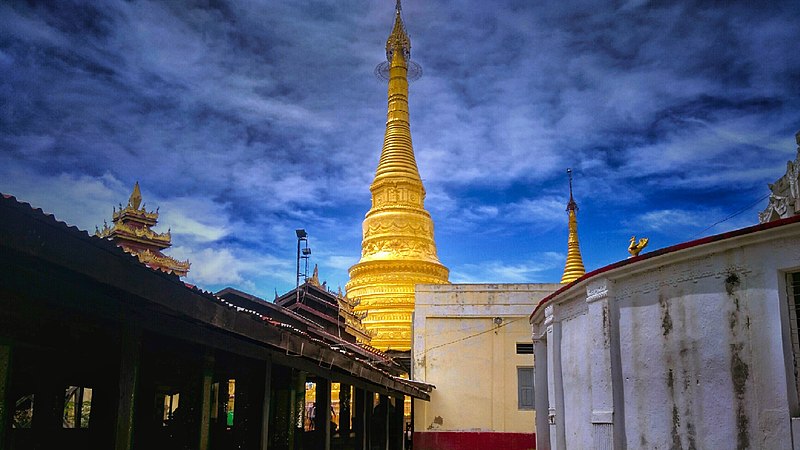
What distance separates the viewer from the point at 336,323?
28.3 metres

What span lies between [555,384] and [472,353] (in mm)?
12584

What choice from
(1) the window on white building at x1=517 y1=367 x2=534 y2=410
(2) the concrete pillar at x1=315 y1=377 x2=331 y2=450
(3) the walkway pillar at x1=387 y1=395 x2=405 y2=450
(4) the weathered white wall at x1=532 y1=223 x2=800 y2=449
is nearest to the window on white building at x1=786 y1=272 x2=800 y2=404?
(4) the weathered white wall at x1=532 y1=223 x2=800 y2=449

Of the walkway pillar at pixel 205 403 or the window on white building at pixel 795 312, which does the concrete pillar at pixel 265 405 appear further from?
the window on white building at pixel 795 312

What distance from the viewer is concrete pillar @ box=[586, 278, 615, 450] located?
37.5ft

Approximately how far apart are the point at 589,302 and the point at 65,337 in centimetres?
809

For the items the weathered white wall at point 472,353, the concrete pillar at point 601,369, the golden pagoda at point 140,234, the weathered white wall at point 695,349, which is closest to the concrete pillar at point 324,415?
the weathered white wall at point 695,349

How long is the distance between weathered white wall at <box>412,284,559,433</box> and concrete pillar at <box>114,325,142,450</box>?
65.1ft

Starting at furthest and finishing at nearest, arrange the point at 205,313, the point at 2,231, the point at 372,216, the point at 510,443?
the point at 372,216 < the point at 510,443 < the point at 205,313 < the point at 2,231

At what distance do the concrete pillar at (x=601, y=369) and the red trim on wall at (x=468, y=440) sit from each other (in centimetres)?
1438

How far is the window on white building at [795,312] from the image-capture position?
30.0ft

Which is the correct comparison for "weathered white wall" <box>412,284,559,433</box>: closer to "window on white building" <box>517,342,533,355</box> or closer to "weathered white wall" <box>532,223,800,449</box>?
"window on white building" <box>517,342,533,355</box>

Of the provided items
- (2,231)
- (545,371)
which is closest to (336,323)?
(545,371)

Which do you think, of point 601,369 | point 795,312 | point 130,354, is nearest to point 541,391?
point 601,369

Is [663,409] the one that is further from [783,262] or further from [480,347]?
[480,347]
